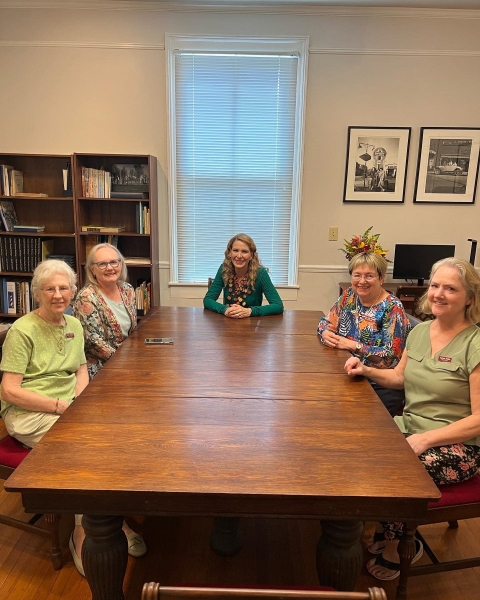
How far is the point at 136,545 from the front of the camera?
172 cm

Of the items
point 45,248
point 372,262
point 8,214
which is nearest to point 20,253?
point 45,248

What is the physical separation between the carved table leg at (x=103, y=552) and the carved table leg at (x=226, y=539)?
0.63m

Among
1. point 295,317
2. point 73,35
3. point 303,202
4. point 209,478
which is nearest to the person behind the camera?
point 209,478

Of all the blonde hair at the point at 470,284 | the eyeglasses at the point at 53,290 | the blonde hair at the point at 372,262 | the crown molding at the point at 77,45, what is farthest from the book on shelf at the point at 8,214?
the blonde hair at the point at 470,284

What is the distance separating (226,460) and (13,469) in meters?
0.96

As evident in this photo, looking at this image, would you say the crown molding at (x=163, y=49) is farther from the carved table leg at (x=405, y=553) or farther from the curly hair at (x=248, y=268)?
the carved table leg at (x=405, y=553)

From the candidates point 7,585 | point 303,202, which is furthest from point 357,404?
point 303,202

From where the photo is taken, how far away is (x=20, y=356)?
5.28 feet

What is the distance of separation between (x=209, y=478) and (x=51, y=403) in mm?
893

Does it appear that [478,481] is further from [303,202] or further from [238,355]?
[303,202]

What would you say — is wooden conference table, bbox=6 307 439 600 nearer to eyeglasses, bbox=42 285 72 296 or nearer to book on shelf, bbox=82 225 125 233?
eyeglasses, bbox=42 285 72 296

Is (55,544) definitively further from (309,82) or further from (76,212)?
(309,82)

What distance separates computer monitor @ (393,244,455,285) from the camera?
11.9 feet

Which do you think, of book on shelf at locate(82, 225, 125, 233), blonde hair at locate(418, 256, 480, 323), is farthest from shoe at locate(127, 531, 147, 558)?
book on shelf at locate(82, 225, 125, 233)
